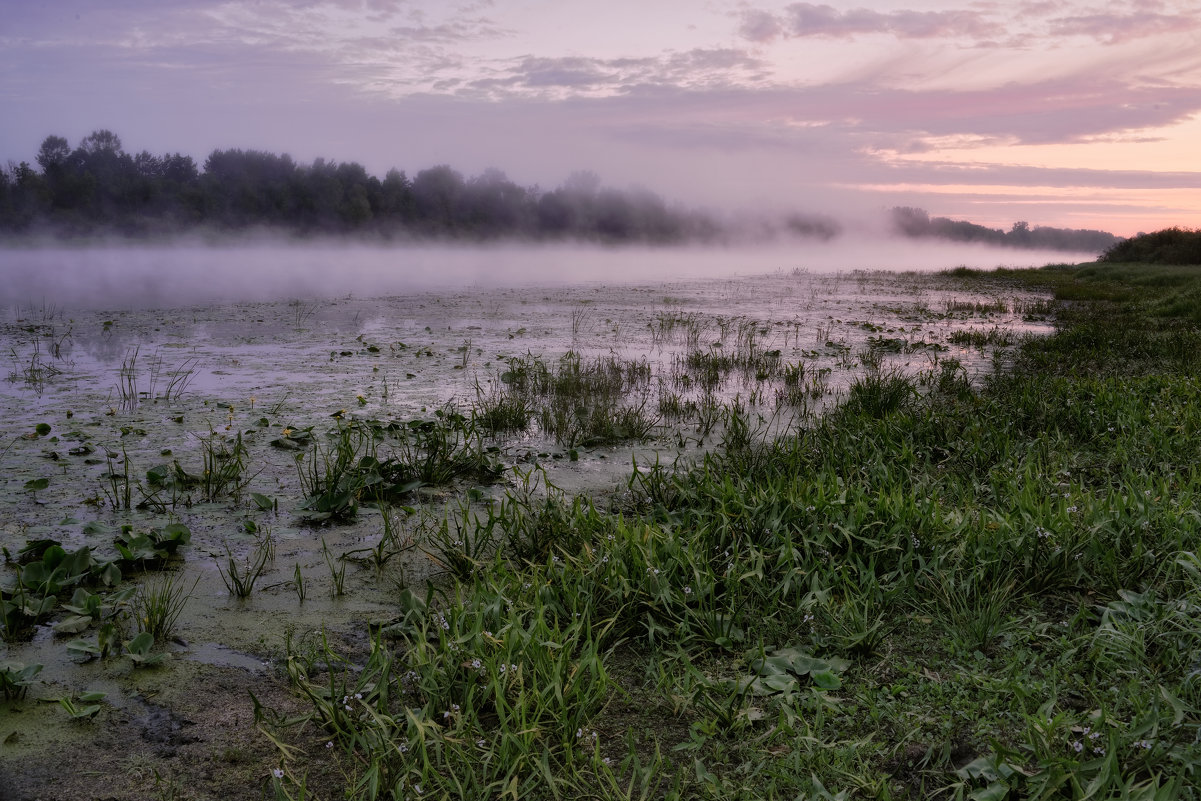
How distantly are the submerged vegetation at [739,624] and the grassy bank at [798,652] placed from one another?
1 centimetres

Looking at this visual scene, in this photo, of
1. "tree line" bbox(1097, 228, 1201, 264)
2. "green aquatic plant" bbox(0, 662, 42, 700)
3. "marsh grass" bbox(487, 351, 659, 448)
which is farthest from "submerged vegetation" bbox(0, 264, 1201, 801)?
"tree line" bbox(1097, 228, 1201, 264)

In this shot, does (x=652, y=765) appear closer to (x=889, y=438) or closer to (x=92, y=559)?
(x=92, y=559)

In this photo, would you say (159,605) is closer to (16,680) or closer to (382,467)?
(16,680)

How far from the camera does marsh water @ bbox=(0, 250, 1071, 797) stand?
350cm

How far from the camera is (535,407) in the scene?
8.10 metres

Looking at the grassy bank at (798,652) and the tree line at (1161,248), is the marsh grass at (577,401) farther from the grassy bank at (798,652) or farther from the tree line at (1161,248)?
the tree line at (1161,248)

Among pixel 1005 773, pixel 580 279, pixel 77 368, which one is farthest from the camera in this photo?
pixel 580 279

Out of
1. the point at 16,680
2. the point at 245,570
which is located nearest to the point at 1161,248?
the point at 245,570

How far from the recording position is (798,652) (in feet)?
10.8

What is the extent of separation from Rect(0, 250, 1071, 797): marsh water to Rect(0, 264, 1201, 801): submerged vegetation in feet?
0.35

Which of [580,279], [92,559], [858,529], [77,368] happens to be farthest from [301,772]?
[580,279]

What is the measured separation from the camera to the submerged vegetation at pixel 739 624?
8.52 ft

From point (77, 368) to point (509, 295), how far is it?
13.7 m

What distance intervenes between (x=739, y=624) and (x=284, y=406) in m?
5.89
